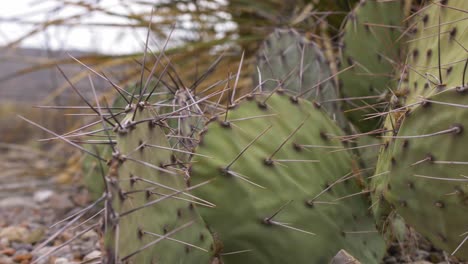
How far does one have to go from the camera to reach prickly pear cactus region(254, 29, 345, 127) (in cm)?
147

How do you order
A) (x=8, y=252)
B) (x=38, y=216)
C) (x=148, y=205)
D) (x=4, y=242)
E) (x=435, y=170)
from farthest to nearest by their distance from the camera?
(x=38, y=216), (x=4, y=242), (x=8, y=252), (x=435, y=170), (x=148, y=205)

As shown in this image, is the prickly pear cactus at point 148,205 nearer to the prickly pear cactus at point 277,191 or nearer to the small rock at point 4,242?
the prickly pear cactus at point 277,191

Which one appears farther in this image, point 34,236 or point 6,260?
point 34,236

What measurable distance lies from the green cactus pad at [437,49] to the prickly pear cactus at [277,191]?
0.66 feet

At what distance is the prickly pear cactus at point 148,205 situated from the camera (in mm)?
752

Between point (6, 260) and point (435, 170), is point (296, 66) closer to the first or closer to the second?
point (435, 170)

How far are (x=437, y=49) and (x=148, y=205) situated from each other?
62 cm

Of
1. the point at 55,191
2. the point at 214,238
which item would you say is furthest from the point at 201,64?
the point at 214,238

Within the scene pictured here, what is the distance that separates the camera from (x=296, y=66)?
57.2 inches

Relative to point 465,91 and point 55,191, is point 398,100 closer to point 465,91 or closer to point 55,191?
point 465,91

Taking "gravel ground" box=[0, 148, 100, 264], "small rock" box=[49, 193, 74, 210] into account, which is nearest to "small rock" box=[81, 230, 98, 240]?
"gravel ground" box=[0, 148, 100, 264]

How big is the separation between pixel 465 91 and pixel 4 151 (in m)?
3.43

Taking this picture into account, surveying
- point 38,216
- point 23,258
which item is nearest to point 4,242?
point 23,258

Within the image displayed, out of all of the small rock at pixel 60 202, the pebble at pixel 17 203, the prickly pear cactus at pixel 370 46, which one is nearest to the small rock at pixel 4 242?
the small rock at pixel 60 202
